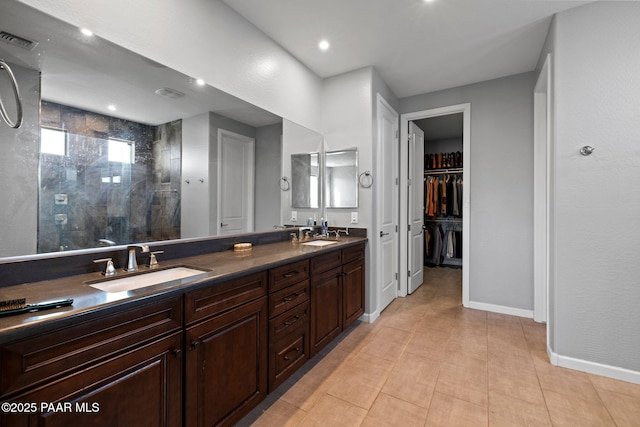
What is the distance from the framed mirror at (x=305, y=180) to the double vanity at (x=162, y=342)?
104 cm

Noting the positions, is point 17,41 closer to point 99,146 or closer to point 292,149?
point 99,146

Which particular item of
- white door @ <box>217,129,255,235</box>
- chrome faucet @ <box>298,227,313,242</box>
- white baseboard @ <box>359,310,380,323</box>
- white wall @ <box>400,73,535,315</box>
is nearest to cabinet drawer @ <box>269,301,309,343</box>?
white door @ <box>217,129,255,235</box>

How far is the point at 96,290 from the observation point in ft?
3.60

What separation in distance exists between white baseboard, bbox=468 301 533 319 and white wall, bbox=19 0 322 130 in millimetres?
2937

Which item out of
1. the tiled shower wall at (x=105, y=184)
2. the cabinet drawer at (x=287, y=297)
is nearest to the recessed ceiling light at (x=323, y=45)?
the tiled shower wall at (x=105, y=184)

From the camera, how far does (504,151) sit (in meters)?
3.21

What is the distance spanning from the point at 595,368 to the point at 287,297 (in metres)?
2.32

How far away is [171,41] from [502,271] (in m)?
3.81

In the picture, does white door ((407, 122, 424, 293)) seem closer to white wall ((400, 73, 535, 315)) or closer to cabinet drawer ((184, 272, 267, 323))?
white wall ((400, 73, 535, 315))

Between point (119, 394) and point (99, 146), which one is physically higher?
point (99, 146)

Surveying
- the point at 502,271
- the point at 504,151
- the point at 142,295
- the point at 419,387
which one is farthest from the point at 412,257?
the point at 142,295

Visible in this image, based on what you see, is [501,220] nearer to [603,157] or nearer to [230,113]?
[603,157]

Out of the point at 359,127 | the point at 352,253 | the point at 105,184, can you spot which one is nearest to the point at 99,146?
the point at 105,184

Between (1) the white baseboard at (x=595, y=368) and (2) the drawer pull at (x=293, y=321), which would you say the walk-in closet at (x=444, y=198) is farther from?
(2) the drawer pull at (x=293, y=321)
